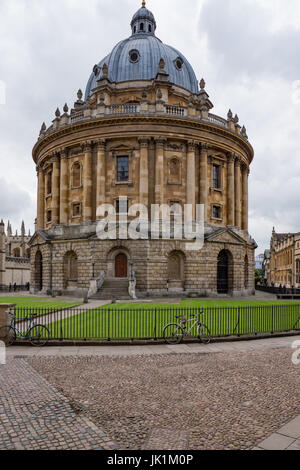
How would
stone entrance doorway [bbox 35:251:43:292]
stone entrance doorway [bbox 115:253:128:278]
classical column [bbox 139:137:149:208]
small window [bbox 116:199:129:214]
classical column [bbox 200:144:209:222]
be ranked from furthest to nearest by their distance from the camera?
stone entrance doorway [bbox 35:251:43:292]
classical column [bbox 200:144:209:222]
small window [bbox 116:199:129:214]
classical column [bbox 139:137:149:208]
stone entrance doorway [bbox 115:253:128:278]

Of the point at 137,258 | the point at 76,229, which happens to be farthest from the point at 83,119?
the point at 137,258

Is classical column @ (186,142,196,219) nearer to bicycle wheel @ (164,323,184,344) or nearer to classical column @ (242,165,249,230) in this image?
classical column @ (242,165,249,230)

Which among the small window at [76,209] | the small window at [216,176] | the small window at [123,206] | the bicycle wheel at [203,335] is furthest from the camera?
the small window at [216,176]

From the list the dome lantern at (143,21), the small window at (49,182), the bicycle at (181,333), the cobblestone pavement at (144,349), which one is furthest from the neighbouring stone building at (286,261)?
the bicycle at (181,333)

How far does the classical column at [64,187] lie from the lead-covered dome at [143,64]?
31.8 ft

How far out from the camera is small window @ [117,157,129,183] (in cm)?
3622

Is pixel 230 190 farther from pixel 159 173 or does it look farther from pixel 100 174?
pixel 100 174

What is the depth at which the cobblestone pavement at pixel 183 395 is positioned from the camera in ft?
19.8

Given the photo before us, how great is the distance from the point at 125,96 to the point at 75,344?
1371 inches

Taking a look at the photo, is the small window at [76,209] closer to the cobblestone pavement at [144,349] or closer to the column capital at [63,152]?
the column capital at [63,152]

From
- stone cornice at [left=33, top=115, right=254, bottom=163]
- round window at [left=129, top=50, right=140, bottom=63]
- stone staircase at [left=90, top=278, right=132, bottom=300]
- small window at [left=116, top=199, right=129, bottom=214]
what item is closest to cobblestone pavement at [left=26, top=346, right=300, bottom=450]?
stone staircase at [left=90, top=278, right=132, bottom=300]

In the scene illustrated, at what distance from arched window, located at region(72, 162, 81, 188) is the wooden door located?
9622 mm

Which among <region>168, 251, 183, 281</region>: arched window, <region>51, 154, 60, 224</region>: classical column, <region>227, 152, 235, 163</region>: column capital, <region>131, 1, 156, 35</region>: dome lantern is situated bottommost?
<region>168, 251, 183, 281</region>: arched window

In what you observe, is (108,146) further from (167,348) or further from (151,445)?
(151,445)
